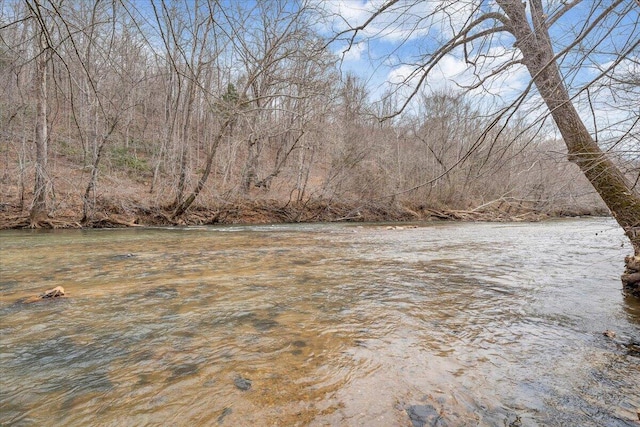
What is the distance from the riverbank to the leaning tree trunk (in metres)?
2.47

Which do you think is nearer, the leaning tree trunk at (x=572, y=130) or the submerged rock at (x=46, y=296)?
the leaning tree trunk at (x=572, y=130)

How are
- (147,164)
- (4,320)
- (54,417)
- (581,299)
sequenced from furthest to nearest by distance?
(147,164)
(581,299)
(4,320)
(54,417)

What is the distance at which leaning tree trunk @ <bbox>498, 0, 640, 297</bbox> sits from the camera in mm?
2345

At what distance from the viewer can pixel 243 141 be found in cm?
1447

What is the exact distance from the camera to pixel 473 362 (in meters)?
2.37

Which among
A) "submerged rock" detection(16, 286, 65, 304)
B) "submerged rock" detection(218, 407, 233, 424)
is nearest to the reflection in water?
"submerged rock" detection(218, 407, 233, 424)

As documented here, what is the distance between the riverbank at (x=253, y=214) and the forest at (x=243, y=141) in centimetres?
6

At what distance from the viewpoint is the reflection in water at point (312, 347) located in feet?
6.02

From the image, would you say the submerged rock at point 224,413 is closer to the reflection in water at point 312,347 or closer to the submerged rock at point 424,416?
the reflection in water at point 312,347

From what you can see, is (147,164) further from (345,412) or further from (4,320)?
(345,412)

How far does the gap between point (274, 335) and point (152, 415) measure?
1104 millimetres

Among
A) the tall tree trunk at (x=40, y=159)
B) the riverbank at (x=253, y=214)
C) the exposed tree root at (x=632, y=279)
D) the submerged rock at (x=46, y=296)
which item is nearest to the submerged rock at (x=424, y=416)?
the submerged rock at (x=46, y=296)

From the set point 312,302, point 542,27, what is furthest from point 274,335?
point 542,27

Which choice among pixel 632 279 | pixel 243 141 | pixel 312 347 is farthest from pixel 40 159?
pixel 632 279
